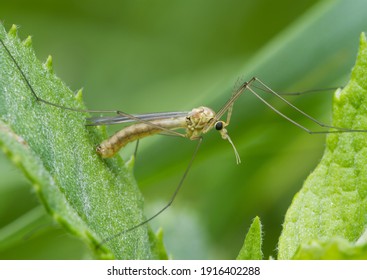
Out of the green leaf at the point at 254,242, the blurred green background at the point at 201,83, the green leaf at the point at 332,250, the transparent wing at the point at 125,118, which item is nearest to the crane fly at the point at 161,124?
the transparent wing at the point at 125,118

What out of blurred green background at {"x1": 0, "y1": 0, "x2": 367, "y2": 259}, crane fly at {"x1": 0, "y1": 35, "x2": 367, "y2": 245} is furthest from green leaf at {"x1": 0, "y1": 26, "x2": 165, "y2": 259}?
blurred green background at {"x1": 0, "y1": 0, "x2": 367, "y2": 259}

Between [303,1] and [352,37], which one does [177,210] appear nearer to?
[352,37]

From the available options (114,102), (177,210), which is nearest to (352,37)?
(177,210)

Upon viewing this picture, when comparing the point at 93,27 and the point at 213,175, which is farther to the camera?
the point at 93,27

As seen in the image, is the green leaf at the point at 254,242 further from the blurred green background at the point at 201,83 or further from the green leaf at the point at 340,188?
the blurred green background at the point at 201,83

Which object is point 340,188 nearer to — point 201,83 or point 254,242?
point 254,242
